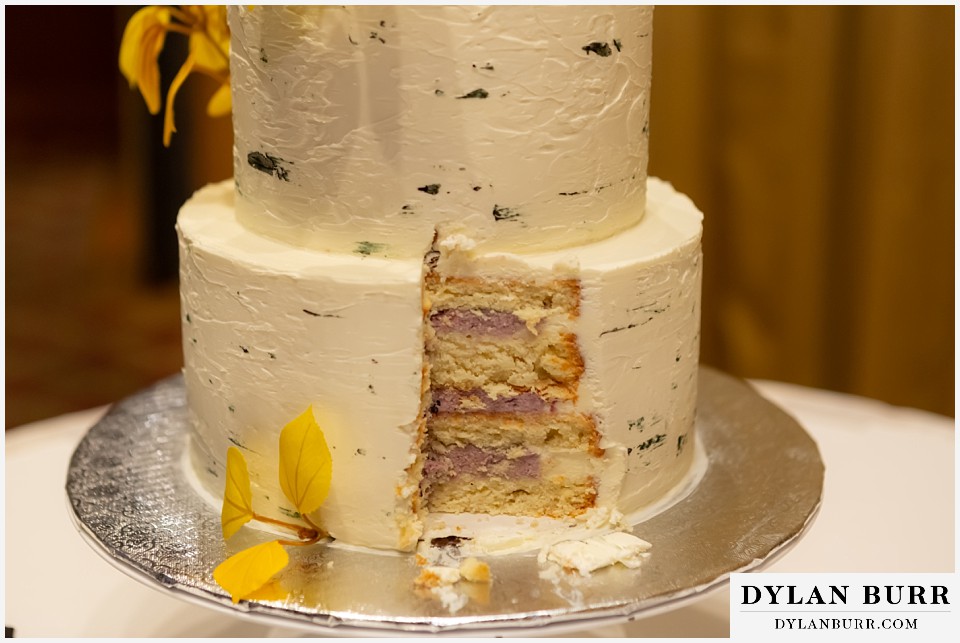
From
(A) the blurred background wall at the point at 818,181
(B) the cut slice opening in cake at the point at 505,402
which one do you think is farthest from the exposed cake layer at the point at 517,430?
(A) the blurred background wall at the point at 818,181

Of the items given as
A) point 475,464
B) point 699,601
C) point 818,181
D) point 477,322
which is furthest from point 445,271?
point 818,181

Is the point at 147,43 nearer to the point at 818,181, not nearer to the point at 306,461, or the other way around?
the point at 306,461

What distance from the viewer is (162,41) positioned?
5.98 ft

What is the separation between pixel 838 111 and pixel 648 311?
1.91m

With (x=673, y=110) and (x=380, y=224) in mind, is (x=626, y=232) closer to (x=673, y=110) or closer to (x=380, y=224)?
(x=380, y=224)

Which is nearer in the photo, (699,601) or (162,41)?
(699,601)

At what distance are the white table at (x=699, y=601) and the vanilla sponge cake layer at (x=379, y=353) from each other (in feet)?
1.26

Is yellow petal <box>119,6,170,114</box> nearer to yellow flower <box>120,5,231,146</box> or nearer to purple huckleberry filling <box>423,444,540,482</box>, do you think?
yellow flower <box>120,5,231,146</box>

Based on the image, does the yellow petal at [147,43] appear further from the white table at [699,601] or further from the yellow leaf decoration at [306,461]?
the white table at [699,601]

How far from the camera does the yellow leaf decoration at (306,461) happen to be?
148cm

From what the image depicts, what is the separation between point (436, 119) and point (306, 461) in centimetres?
51

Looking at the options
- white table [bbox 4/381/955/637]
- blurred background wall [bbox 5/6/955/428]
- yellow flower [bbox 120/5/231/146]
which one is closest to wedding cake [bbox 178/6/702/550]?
yellow flower [bbox 120/5/231/146]

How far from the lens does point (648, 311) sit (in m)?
1.57

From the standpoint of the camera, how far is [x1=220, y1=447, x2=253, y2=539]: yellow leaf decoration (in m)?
1.54
